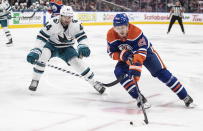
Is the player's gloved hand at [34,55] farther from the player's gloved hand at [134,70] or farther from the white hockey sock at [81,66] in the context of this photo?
the player's gloved hand at [134,70]

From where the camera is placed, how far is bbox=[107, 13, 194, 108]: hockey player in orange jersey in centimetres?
419

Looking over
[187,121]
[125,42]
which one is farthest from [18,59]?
[187,121]

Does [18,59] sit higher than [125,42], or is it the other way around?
[125,42]

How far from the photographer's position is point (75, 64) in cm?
539

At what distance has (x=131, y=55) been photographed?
4414mm

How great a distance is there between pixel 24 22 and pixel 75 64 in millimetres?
12118

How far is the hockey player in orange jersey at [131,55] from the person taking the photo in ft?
13.8

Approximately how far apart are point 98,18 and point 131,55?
53.6ft

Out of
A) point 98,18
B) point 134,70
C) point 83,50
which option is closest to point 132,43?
point 134,70

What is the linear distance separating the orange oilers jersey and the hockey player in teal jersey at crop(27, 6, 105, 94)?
27.2 inches

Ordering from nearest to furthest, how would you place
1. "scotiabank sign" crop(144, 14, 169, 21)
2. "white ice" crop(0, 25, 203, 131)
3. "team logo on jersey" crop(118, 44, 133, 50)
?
"white ice" crop(0, 25, 203, 131) → "team logo on jersey" crop(118, 44, 133, 50) → "scotiabank sign" crop(144, 14, 169, 21)

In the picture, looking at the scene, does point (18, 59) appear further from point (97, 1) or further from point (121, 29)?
point (97, 1)

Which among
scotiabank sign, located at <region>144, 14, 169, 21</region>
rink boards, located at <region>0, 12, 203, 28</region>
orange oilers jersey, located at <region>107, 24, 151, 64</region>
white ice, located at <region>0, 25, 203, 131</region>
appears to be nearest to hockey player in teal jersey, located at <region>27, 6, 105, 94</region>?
white ice, located at <region>0, 25, 203, 131</region>

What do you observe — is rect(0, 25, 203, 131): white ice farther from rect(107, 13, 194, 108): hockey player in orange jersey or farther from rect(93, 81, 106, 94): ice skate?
rect(107, 13, 194, 108): hockey player in orange jersey
